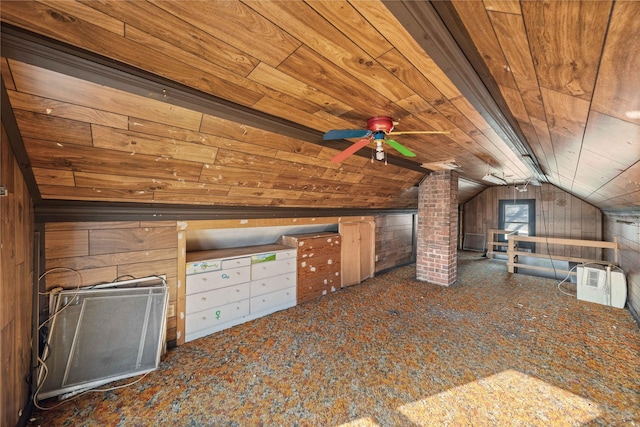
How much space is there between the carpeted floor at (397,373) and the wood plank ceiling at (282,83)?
1635 mm

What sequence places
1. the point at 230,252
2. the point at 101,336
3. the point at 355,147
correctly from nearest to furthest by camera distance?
the point at 355,147 < the point at 101,336 < the point at 230,252

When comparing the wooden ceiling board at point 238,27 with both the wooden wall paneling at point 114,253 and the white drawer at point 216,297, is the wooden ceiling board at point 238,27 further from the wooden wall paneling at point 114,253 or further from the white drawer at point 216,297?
the white drawer at point 216,297

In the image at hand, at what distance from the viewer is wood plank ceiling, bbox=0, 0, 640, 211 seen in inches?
33.4

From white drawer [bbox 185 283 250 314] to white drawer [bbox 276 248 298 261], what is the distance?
22.3 inches

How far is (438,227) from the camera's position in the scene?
4230mm

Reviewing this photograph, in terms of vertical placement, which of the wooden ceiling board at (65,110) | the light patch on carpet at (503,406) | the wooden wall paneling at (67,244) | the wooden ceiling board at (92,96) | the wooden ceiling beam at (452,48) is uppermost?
the wooden ceiling beam at (452,48)

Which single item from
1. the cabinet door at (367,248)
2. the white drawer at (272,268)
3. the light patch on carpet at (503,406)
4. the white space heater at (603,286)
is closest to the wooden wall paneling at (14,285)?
the white drawer at (272,268)

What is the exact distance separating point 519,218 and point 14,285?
9225 millimetres

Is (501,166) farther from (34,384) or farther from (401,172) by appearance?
(34,384)

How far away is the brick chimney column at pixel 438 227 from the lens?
4164 mm

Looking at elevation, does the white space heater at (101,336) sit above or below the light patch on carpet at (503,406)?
above

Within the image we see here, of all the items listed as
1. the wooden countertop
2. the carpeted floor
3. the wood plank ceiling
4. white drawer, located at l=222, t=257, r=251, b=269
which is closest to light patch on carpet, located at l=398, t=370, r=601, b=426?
the carpeted floor

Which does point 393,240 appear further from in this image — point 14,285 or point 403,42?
point 14,285

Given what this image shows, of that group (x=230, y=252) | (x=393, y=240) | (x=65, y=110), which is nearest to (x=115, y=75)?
(x=65, y=110)
